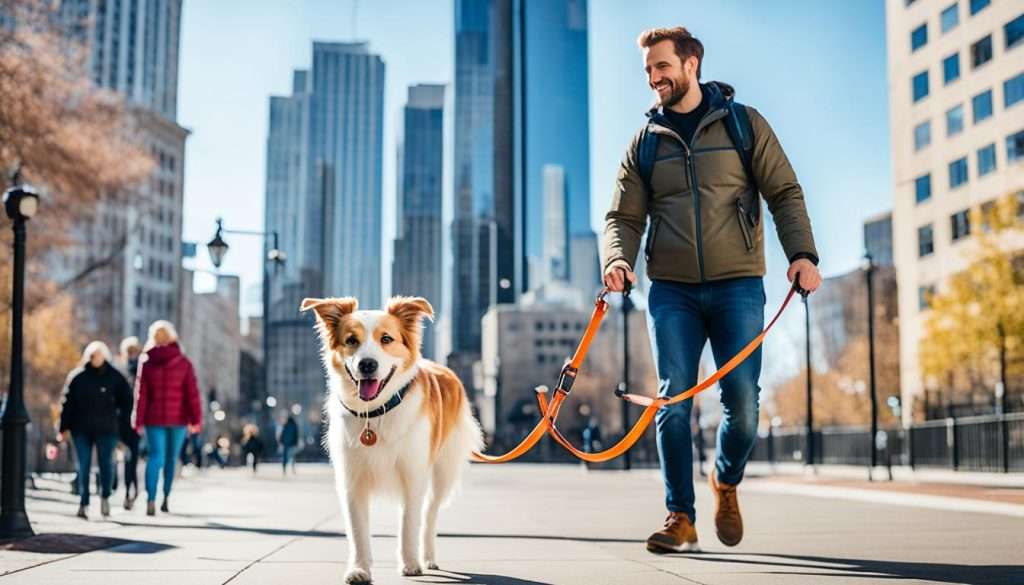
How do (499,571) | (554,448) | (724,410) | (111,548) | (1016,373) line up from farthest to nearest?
(554,448) < (1016,373) < (111,548) < (724,410) < (499,571)

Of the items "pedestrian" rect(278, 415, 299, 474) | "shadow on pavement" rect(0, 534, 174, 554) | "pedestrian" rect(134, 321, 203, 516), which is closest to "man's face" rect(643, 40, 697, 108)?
"shadow on pavement" rect(0, 534, 174, 554)

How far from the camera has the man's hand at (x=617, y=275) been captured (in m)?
6.43

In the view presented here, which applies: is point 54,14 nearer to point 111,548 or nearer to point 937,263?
point 111,548

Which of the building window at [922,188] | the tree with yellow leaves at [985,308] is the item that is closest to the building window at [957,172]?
the building window at [922,188]

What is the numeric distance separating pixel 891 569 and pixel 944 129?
48.8 metres

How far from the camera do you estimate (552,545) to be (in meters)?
8.18

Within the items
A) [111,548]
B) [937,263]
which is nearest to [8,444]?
[111,548]

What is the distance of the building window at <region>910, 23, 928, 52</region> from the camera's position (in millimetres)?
52656

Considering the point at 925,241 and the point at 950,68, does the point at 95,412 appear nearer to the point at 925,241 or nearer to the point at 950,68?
the point at 950,68

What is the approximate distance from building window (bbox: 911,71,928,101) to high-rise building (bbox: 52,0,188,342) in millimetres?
49129

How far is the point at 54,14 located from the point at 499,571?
23346 millimetres

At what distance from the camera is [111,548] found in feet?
26.5

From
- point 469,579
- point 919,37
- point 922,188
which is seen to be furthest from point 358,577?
point 919,37

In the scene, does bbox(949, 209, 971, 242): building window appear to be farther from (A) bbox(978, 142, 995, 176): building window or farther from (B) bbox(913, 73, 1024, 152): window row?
(B) bbox(913, 73, 1024, 152): window row
